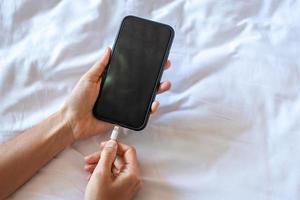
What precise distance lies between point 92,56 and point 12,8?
20cm

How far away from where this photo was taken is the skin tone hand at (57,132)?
0.70 metres

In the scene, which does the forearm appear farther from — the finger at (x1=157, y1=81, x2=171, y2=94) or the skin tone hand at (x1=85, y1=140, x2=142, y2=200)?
the finger at (x1=157, y1=81, x2=171, y2=94)

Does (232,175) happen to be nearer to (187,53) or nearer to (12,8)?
(187,53)

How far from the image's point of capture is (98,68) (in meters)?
0.74

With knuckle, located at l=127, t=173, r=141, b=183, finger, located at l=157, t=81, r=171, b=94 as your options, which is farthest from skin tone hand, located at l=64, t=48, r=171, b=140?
knuckle, located at l=127, t=173, r=141, b=183

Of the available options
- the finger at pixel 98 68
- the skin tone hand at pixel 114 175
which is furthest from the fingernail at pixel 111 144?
the finger at pixel 98 68

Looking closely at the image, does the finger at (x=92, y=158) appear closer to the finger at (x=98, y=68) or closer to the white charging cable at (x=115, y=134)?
the white charging cable at (x=115, y=134)

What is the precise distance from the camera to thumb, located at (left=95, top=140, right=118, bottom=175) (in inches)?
26.1

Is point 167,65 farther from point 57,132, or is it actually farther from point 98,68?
point 57,132

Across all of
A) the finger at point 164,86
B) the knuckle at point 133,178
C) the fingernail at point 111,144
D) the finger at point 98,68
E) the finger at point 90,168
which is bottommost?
the finger at point 90,168

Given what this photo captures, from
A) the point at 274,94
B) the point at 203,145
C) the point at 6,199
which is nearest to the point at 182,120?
the point at 203,145

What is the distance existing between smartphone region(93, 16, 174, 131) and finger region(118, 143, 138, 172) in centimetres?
4

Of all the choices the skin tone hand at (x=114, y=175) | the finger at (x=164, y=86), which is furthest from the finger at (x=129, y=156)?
the finger at (x=164, y=86)

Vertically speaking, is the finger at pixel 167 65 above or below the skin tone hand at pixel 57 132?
above
